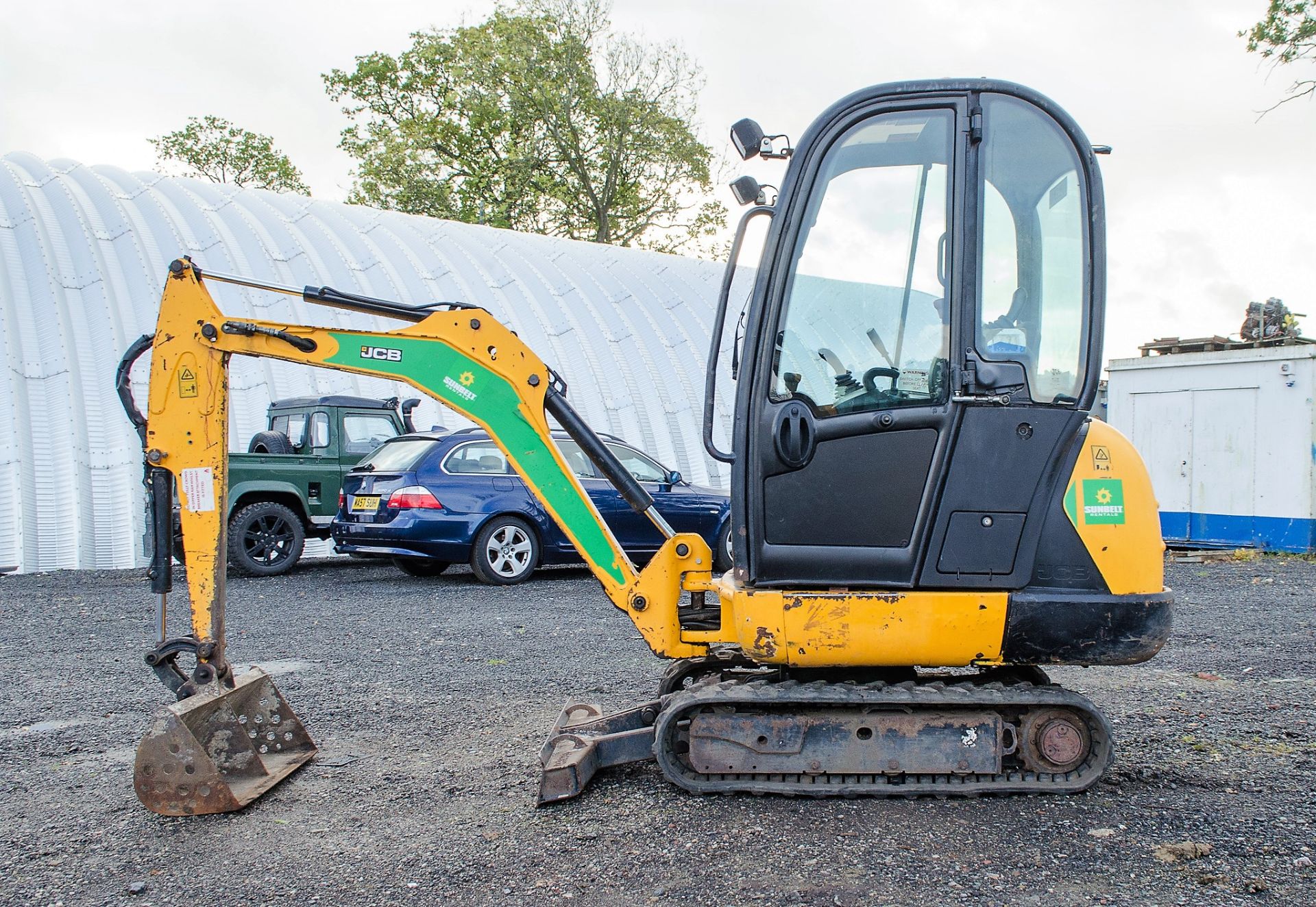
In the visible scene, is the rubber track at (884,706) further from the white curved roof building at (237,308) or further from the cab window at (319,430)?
the white curved roof building at (237,308)

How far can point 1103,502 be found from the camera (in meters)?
4.03

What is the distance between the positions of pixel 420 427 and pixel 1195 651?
440 inches

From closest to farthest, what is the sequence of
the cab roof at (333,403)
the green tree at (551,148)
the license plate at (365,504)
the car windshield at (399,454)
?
the license plate at (365,504) < the car windshield at (399,454) < the cab roof at (333,403) < the green tree at (551,148)

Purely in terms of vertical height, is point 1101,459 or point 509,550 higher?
point 1101,459

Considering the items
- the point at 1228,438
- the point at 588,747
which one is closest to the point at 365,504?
the point at 588,747

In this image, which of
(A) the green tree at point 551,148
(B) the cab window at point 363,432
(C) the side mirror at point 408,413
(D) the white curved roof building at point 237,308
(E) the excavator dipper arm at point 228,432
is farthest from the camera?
(A) the green tree at point 551,148

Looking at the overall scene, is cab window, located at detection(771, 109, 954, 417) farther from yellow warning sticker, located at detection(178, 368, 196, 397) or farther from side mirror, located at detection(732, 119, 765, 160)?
yellow warning sticker, located at detection(178, 368, 196, 397)

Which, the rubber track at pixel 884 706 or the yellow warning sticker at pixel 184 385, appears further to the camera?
the yellow warning sticker at pixel 184 385

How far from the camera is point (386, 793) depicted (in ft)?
13.9

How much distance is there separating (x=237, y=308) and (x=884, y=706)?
538 inches

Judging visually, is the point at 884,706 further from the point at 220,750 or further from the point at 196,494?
the point at 196,494

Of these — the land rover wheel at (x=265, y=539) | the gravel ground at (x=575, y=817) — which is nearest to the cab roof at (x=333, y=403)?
the land rover wheel at (x=265, y=539)

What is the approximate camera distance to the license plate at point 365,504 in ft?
35.9

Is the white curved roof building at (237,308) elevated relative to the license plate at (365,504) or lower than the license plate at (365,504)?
elevated
